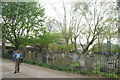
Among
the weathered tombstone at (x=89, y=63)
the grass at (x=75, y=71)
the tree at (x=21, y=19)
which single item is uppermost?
the tree at (x=21, y=19)

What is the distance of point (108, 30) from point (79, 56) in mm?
5122

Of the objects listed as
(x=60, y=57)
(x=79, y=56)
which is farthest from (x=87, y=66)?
(x=60, y=57)

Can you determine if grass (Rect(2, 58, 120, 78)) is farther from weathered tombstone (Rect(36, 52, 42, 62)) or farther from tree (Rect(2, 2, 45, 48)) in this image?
tree (Rect(2, 2, 45, 48))

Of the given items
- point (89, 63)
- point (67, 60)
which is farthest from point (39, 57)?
point (89, 63)

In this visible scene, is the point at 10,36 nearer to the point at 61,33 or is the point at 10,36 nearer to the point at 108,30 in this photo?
the point at 61,33

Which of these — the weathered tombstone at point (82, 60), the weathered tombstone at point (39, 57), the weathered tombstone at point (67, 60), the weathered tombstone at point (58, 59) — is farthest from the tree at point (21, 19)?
the weathered tombstone at point (82, 60)

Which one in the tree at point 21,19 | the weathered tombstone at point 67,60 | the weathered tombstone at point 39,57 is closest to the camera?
the weathered tombstone at point 67,60

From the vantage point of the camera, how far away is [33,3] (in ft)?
56.5

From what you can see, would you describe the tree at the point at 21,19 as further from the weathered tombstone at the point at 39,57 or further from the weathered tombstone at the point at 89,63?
the weathered tombstone at the point at 89,63

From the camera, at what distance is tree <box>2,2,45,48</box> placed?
1675cm

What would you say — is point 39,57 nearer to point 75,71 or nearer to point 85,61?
point 75,71

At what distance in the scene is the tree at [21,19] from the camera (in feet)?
55.0

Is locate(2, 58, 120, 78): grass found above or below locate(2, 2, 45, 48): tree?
below

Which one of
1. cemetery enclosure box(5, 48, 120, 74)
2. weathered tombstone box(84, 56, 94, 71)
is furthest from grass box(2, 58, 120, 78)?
weathered tombstone box(84, 56, 94, 71)
